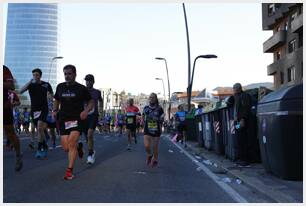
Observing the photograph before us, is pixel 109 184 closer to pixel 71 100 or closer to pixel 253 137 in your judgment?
pixel 71 100

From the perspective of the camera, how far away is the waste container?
44.0 ft

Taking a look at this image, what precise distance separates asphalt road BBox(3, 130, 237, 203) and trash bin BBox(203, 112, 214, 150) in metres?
4.70

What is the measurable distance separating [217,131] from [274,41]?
40.8 m

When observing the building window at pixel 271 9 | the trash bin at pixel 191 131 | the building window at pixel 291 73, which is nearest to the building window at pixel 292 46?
the building window at pixel 291 73

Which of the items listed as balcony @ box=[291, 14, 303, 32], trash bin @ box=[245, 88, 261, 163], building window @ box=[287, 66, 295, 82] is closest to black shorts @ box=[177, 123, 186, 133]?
trash bin @ box=[245, 88, 261, 163]

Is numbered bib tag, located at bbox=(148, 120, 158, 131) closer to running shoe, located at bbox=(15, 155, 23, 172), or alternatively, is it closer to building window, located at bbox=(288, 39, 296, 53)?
running shoe, located at bbox=(15, 155, 23, 172)

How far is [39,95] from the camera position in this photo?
11.0 m

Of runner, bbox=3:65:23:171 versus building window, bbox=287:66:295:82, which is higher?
building window, bbox=287:66:295:82

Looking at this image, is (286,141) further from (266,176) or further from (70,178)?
(70,178)

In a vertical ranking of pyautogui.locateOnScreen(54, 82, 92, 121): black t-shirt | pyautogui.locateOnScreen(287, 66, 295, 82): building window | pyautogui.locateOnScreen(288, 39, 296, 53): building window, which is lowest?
pyautogui.locateOnScreen(54, 82, 92, 121): black t-shirt

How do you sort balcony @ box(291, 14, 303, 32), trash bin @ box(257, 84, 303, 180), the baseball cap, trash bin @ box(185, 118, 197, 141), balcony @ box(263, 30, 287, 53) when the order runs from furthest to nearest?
balcony @ box(263, 30, 287, 53), balcony @ box(291, 14, 303, 32), trash bin @ box(185, 118, 197, 141), the baseball cap, trash bin @ box(257, 84, 303, 180)

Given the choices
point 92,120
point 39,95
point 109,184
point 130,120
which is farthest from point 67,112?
point 130,120

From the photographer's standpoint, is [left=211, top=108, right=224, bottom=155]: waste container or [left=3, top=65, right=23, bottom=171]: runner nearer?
[left=3, top=65, right=23, bottom=171]: runner

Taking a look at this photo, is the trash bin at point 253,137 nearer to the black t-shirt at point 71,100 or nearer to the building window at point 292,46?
the black t-shirt at point 71,100
